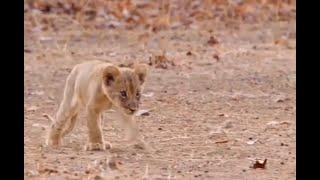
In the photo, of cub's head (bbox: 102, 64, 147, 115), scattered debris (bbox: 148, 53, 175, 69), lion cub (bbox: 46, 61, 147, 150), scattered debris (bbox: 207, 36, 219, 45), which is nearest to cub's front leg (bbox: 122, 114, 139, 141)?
lion cub (bbox: 46, 61, 147, 150)

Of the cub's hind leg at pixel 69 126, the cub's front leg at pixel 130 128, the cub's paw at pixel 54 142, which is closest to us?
the cub's front leg at pixel 130 128

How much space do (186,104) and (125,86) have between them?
2.50 m

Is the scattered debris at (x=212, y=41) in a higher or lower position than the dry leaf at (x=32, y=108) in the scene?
higher

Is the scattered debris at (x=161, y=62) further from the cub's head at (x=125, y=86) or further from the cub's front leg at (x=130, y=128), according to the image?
the cub's head at (x=125, y=86)

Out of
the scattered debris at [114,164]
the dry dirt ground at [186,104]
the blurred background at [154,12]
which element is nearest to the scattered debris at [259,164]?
the dry dirt ground at [186,104]

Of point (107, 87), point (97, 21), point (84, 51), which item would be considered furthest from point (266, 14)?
point (107, 87)

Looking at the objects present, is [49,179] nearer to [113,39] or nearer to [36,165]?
[36,165]

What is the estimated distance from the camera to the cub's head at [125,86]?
8633 mm

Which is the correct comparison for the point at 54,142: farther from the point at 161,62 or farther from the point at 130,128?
the point at 161,62

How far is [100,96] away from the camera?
8.83 metres

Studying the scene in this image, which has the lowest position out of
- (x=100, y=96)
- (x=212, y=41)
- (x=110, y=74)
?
(x=100, y=96)

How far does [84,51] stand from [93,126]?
6.06m

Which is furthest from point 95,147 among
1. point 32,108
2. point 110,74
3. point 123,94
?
point 32,108

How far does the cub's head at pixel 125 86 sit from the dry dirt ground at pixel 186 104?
364mm
